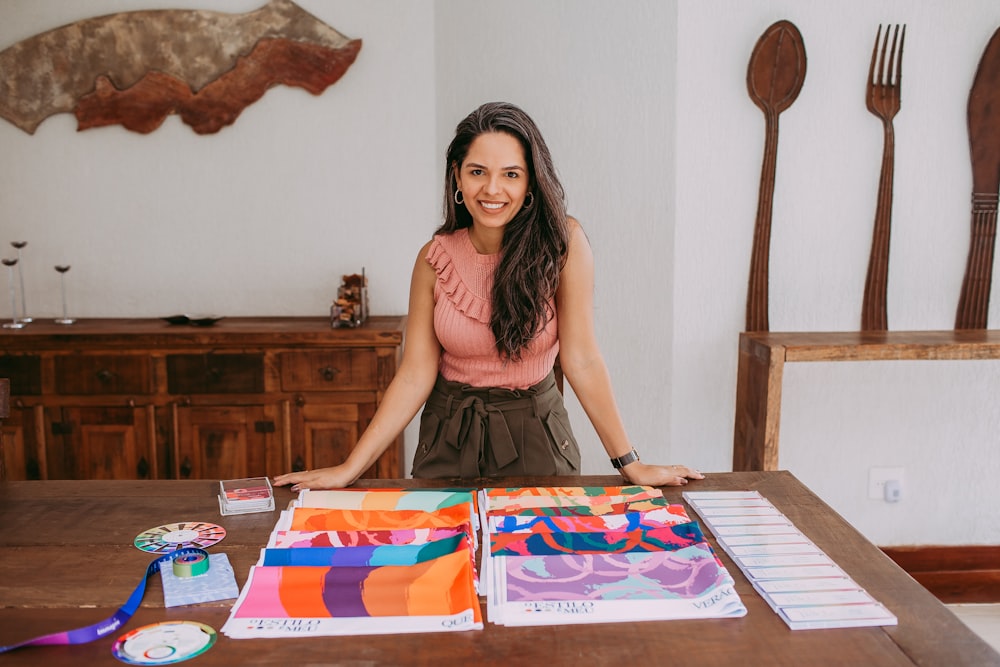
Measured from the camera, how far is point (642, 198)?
10.6 ft

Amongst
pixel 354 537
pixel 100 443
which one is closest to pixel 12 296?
pixel 100 443

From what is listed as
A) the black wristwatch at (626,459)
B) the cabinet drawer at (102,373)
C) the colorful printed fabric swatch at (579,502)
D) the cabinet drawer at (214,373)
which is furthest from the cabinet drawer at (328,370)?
the colorful printed fabric swatch at (579,502)

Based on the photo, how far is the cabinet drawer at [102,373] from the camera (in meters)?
3.15

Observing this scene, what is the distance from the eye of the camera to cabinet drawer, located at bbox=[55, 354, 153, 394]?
3.15 metres

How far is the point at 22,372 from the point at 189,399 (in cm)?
62

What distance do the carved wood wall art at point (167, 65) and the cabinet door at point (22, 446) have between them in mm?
1257

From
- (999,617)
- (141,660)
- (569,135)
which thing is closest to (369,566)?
(141,660)

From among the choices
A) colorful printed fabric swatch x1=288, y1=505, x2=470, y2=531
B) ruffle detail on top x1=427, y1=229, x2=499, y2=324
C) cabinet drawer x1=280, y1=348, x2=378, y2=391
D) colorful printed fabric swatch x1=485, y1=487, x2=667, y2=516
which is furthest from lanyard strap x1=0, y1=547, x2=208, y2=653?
cabinet drawer x1=280, y1=348, x2=378, y2=391

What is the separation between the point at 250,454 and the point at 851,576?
2.41 metres

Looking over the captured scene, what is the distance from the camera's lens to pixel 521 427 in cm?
210

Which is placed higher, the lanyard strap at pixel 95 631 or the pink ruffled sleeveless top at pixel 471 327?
the pink ruffled sleeveless top at pixel 471 327

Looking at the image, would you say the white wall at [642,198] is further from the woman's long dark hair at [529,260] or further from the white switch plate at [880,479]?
the woman's long dark hair at [529,260]

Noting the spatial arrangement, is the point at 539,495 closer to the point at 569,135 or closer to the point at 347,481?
the point at 347,481

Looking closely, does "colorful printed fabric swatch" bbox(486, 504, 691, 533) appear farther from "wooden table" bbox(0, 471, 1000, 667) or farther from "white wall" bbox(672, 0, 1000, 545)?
"white wall" bbox(672, 0, 1000, 545)
